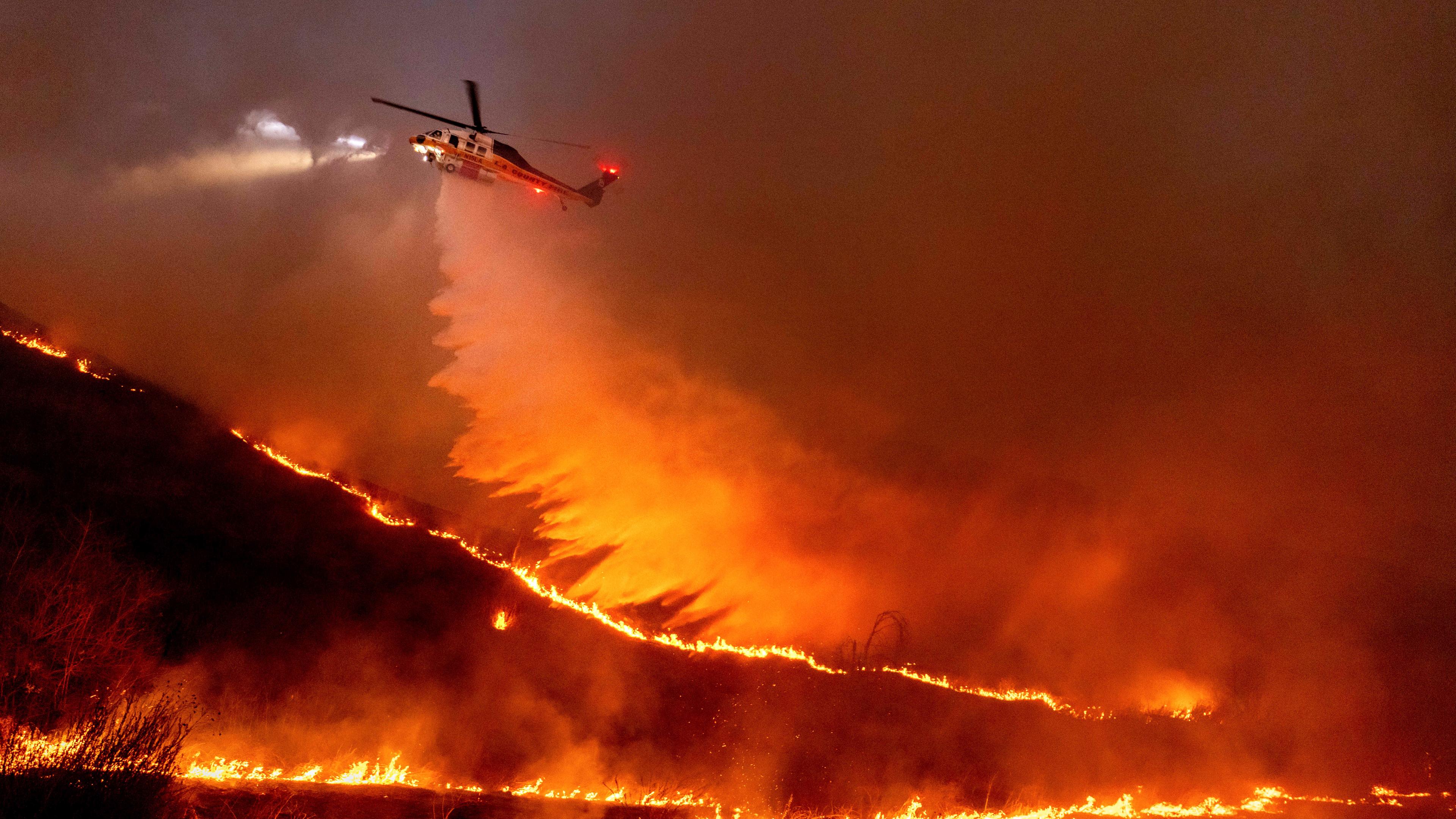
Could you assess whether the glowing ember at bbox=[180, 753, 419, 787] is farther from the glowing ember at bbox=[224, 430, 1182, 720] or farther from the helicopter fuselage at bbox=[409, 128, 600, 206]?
the helicopter fuselage at bbox=[409, 128, 600, 206]

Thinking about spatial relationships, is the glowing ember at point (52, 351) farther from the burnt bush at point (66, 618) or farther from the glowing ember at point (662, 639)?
the burnt bush at point (66, 618)

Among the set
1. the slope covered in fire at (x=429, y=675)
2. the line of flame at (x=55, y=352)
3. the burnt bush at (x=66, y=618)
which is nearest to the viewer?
the burnt bush at (x=66, y=618)

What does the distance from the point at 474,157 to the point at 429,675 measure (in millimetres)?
17851

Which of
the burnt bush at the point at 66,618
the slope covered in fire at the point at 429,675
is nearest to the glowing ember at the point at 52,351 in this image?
the slope covered in fire at the point at 429,675

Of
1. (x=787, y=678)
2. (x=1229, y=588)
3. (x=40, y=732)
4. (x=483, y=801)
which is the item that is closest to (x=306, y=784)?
(x=483, y=801)

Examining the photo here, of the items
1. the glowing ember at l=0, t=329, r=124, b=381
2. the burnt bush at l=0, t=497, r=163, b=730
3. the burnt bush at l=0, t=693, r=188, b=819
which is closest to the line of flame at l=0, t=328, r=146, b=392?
the glowing ember at l=0, t=329, r=124, b=381

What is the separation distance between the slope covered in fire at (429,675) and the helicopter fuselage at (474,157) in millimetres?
15299

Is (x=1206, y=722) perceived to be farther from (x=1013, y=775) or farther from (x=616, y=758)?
(x=616, y=758)

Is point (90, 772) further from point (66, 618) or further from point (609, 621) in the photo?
point (609, 621)

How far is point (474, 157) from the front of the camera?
2661 cm

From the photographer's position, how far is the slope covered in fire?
24797 millimetres

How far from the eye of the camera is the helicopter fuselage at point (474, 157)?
26.1 m

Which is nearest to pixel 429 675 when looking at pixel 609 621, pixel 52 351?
pixel 609 621

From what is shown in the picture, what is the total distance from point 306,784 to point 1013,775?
27571 mm
